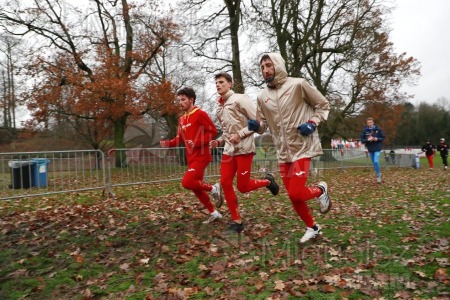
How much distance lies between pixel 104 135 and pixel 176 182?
1889 cm

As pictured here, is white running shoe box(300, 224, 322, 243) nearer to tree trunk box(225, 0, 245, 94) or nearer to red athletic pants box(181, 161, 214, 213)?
red athletic pants box(181, 161, 214, 213)

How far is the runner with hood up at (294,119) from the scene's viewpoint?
406cm

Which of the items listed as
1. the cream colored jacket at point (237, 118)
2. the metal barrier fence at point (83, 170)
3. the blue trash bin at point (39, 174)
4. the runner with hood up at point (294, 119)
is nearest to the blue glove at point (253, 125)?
the runner with hood up at point (294, 119)

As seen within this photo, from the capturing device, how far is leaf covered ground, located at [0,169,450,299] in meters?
3.16

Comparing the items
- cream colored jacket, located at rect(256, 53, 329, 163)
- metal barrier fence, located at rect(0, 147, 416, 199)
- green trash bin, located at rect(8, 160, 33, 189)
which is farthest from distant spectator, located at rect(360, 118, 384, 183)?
green trash bin, located at rect(8, 160, 33, 189)

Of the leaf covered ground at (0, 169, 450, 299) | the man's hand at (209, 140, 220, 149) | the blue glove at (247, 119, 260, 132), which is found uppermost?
the blue glove at (247, 119, 260, 132)

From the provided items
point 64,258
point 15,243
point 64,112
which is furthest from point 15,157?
point 64,112

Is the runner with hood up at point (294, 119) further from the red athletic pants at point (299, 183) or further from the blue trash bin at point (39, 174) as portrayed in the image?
the blue trash bin at point (39, 174)

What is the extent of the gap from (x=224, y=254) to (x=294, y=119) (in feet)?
5.73

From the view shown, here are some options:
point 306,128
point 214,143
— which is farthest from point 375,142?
point 306,128

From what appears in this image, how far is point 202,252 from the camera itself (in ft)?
13.7

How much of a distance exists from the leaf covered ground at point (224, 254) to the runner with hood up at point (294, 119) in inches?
28.1

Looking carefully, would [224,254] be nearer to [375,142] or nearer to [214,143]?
[214,143]

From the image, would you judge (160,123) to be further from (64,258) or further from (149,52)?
(64,258)
